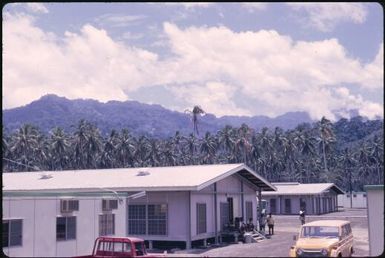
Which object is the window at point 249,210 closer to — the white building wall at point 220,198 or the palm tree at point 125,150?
the white building wall at point 220,198

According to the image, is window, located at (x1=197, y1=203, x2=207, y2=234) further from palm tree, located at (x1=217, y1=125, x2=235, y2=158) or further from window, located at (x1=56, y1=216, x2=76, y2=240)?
palm tree, located at (x1=217, y1=125, x2=235, y2=158)

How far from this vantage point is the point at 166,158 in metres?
109

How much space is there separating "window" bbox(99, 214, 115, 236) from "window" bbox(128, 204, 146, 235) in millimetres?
5761

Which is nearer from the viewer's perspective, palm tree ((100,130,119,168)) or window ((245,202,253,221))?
window ((245,202,253,221))

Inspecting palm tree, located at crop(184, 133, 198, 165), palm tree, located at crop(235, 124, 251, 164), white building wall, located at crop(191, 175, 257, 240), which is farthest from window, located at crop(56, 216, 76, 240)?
palm tree, located at crop(184, 133, 198, 165)

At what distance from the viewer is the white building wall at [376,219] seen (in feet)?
57.5

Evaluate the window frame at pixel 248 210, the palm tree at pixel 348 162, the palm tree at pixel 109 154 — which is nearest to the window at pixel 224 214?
the window frame at pixel 248 210

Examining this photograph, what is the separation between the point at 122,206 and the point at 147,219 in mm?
4796

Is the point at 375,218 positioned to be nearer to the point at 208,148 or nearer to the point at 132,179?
the point at 132,179

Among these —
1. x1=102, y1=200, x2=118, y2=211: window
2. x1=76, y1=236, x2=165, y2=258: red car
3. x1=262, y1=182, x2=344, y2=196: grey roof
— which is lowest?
x1=76, y1=236, x2=165, y2=258: red car

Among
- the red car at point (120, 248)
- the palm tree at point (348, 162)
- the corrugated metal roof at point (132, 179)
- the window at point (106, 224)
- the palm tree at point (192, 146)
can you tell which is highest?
the palm tree at point (192, 146)

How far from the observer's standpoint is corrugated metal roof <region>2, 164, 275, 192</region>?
93.7 feet

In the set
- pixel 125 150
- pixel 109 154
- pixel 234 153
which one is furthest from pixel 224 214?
pixel 234 153

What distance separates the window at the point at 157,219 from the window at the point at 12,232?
37.7 ft
